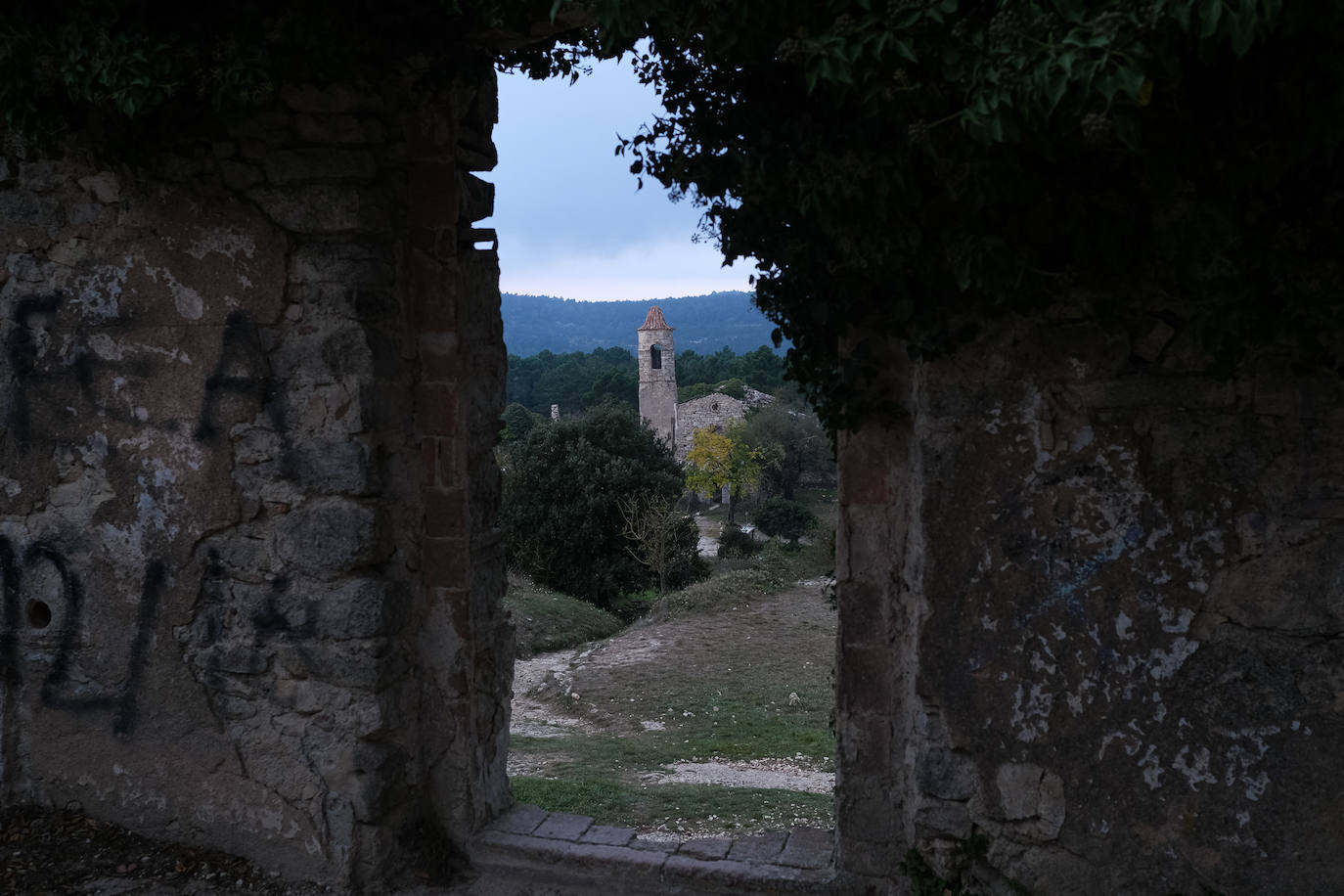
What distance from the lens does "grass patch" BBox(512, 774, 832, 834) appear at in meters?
5.44

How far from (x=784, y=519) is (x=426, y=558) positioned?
21371mm

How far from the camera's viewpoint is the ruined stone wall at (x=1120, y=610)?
112 inches

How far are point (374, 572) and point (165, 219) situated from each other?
144 centimetres

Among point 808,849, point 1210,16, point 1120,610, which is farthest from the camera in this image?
point 808,849

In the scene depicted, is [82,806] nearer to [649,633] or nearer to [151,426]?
[151,426]

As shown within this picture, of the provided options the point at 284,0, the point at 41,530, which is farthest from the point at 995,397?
the point at 41,530

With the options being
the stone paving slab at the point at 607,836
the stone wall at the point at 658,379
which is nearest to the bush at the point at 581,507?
the stone paving slab at the point at 607,836

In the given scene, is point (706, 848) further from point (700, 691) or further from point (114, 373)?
point (700, 691)

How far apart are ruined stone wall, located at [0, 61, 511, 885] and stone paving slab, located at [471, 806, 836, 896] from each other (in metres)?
0.24

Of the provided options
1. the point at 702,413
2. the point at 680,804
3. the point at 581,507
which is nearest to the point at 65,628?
the point at 680,804

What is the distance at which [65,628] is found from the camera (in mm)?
4008

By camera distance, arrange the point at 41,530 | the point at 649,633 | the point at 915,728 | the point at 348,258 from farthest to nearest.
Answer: the point at 649,633 → the point at 41,530 → the point at 348,258 → the point at 915,728

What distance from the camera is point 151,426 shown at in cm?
386

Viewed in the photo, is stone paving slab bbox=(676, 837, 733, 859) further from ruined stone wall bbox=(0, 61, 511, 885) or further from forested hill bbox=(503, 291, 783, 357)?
forested hill bbox=(503, 291, 783, 357)
